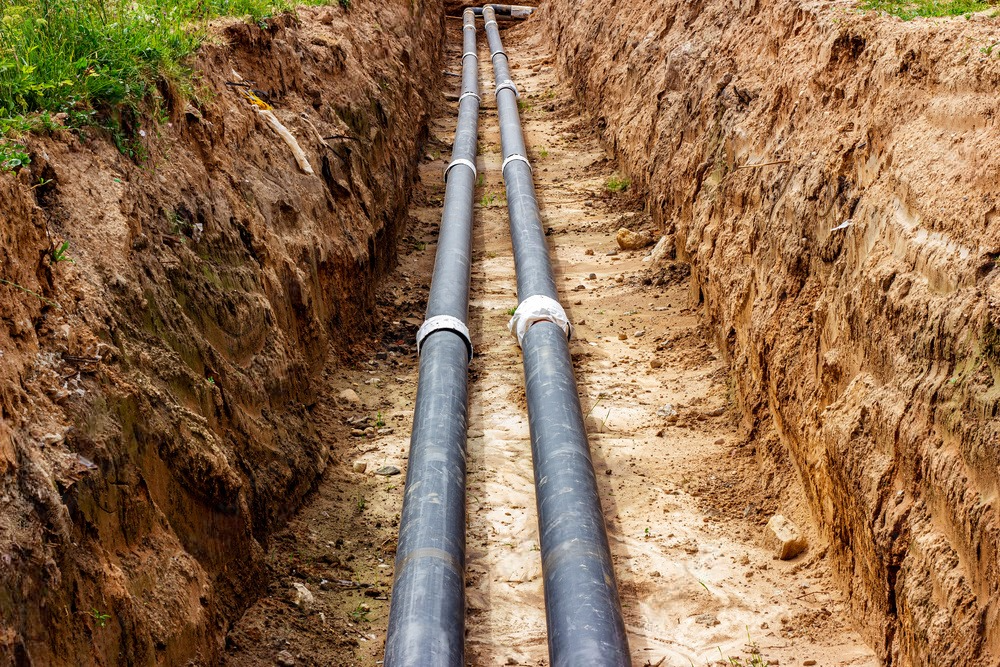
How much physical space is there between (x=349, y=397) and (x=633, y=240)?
351 cm

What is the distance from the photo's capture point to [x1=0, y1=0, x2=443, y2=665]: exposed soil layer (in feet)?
9.66

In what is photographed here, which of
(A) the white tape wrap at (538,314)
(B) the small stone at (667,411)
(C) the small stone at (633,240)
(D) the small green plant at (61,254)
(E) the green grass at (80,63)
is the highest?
(E) the green grass at (80,63)

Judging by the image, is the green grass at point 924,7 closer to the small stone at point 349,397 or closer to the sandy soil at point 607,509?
the sandy soil at point 607,509

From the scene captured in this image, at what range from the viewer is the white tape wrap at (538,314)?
20.2 ft

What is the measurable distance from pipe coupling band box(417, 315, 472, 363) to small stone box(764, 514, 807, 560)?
8.00ft

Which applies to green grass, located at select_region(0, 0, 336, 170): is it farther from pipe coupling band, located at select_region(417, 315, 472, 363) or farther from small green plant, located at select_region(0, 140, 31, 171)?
pipe coupling band, located at select_region(417, 315, 472, 363)

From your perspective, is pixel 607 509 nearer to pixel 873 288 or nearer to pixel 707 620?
pixel 707 620

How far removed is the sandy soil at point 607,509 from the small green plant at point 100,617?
91 centimetres

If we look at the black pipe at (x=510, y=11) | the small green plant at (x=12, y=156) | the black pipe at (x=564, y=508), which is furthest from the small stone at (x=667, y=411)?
the black pipe at (x=510, y=11)

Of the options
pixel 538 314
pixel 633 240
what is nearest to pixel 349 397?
pixel 538 314

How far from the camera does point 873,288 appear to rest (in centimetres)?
407

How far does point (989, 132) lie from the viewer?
3682 millimetres

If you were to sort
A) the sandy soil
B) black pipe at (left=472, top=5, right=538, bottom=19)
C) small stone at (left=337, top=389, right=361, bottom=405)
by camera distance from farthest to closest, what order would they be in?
black pipe at (left=472, top=5, right=538, bottom=19) < small stone at (left=337, top=389, right=361, bottom=405) < the sandy soil

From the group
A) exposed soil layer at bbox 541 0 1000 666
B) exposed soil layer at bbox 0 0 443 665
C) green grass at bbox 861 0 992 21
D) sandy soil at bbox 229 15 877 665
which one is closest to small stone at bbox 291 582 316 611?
sandy soil at bbox 229 15 877 665
